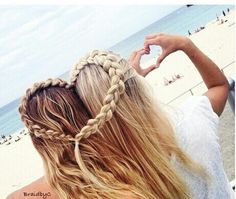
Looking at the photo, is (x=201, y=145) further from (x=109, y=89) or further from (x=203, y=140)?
(x=109, y=89)

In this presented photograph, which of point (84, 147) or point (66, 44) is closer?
point (84, 147)

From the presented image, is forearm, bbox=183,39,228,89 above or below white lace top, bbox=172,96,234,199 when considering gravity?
above

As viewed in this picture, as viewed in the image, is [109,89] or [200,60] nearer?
[109,89]

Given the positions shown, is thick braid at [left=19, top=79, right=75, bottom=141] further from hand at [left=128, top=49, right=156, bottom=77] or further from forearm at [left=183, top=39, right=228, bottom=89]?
forearm at [left=183, top=39, right=228, bottom=89]

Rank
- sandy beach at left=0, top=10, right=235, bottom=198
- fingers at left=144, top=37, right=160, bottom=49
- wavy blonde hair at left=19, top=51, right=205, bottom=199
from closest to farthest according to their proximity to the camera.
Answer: wavy blonde hair at left=19, top=51, right=205, bottom=199
fingers at left=144, top=37, right=160, bottom=49
sandy beach at left=0, top=10, right=235, bottom=198

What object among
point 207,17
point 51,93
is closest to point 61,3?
point 51,93

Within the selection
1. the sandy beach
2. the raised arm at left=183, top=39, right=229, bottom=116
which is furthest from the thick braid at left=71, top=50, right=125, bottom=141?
the sandy beach

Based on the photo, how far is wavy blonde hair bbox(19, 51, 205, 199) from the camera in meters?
0.62

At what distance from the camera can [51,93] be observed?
0.64 meters

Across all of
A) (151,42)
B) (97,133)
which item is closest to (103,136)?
(97,133)

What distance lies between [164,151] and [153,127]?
5 centimetres

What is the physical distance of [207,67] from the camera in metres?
0.83

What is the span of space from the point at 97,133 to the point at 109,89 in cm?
7

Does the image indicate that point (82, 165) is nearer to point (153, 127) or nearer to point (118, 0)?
point (153, 127)
